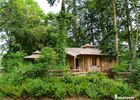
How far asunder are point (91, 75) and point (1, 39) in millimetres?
23317

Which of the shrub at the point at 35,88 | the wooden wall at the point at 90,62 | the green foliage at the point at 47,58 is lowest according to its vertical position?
the shrub at the point at 35,88

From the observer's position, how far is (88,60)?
37125mm

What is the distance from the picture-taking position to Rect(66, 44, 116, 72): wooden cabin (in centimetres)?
3638

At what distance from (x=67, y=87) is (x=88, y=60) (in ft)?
37.8

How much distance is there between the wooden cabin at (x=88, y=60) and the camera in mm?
36384

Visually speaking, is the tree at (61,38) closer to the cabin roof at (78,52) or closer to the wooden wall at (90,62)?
the cabin roof at (78,52)

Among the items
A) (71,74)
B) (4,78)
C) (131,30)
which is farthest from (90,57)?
(4,78)

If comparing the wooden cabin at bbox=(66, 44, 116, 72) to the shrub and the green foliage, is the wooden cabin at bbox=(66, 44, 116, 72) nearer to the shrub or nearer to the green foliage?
the green foliage

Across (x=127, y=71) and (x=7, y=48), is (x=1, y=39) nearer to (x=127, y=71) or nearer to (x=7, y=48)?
(x=7, y=48)

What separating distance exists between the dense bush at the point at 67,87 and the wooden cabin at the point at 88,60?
8871 millimetres

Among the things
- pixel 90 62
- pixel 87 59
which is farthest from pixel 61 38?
pixel 90 62

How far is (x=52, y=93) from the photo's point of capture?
25.7m

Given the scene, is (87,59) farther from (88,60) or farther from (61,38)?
(61,38)

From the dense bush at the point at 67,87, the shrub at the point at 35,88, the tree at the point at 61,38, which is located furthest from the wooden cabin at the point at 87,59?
the shrub at the point at 35,88
